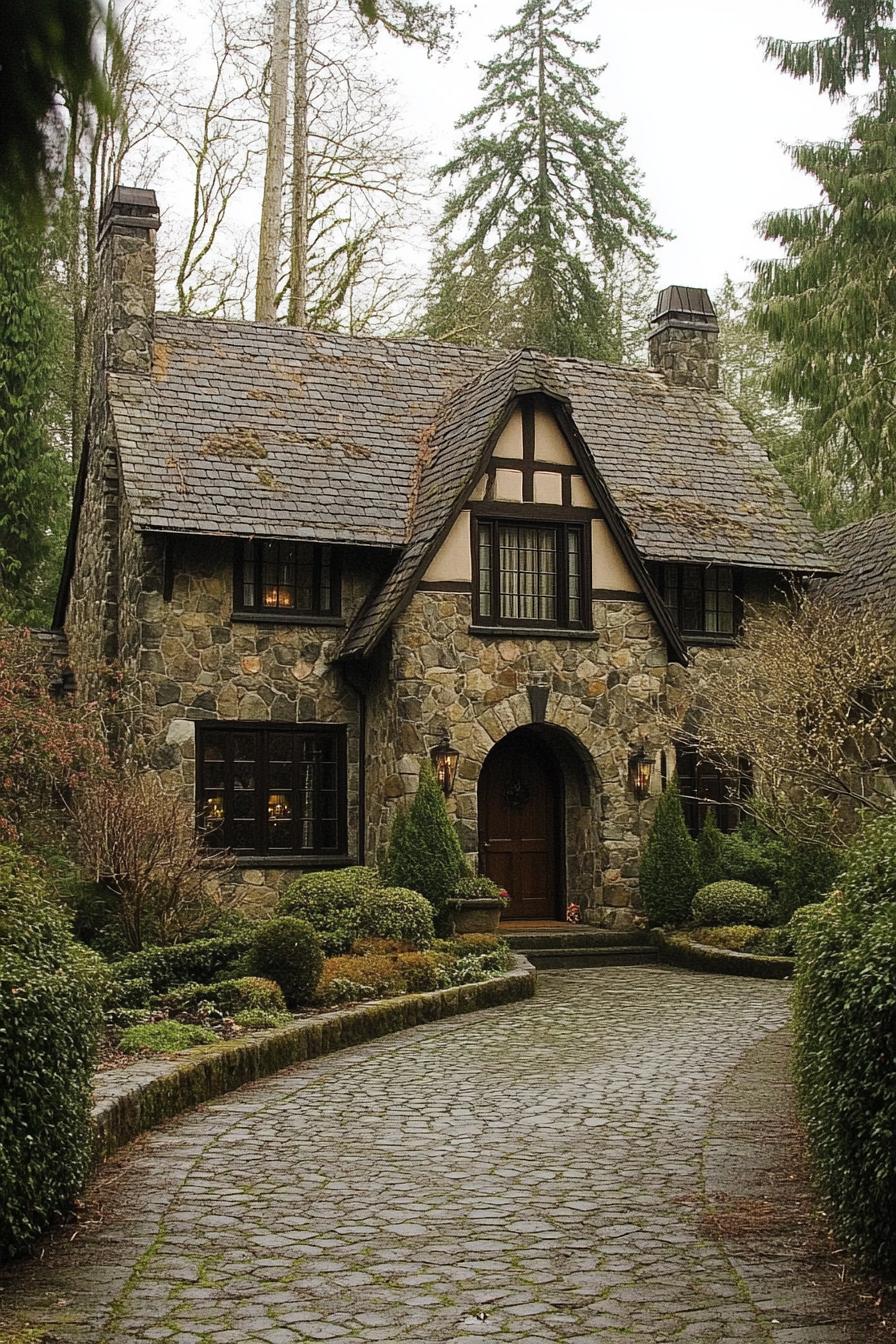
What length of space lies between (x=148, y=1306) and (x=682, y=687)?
14774 millimetres

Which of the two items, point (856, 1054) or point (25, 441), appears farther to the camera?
point (25, 441)

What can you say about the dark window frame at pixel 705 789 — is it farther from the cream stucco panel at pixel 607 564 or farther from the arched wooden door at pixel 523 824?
the cream stucco panel at pixel 607 564

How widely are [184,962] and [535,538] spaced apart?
7.77 metres

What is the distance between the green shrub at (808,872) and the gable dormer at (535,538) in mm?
3837

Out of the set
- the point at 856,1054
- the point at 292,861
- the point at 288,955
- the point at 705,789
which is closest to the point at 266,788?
the point at 292,861

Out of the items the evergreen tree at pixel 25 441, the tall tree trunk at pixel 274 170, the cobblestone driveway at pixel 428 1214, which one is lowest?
the cobblestone driveway at pixel 428 1214

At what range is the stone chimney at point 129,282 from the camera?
19422 millimetres

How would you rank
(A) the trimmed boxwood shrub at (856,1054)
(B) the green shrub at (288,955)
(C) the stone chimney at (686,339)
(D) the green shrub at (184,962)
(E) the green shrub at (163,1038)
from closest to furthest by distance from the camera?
1. (A) the trimmed boxwood shrub at (856,1054)
2. (E) the green shrub at (163,1038)
3. (B) the green shrub at (288,955)
4. (D) the green shrub at (184,962)
5. (C) the stone chimney at (686,339)

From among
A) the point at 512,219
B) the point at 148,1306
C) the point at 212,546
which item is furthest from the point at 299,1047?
the point at 512,219

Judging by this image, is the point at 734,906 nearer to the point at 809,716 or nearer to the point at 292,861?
the point at 809,716

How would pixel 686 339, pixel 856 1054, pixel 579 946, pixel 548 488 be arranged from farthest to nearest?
pixel 686 339, pixel 548 488, pixel 579 946, pixel 856 1054

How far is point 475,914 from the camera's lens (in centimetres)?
1628

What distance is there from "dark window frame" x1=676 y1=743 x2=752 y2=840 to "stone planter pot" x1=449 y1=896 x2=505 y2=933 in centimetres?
395

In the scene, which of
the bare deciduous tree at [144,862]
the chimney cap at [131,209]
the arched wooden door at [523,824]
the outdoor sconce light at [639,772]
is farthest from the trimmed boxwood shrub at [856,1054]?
the chimney cap at [131,209]
